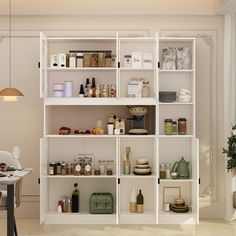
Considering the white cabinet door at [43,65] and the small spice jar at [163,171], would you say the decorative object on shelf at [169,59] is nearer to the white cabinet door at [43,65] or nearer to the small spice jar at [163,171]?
the small spice jar at [163,171]

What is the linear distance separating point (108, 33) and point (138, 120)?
4.10 ft

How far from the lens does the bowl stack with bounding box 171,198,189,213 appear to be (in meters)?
6.36

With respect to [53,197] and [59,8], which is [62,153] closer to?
[53,197]

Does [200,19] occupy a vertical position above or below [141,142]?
above

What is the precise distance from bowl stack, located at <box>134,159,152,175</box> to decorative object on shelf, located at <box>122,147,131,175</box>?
4.1 inches

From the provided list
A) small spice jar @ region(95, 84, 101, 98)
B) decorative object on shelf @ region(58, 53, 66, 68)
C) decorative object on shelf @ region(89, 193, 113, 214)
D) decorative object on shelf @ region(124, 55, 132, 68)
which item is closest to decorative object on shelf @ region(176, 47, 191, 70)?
decorative object on shelf @ region(124, 55, 132, 68)

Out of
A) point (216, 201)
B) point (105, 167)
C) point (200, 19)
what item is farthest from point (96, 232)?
point (200, 19)

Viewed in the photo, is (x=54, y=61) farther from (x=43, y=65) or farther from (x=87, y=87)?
(x=87, y=87)

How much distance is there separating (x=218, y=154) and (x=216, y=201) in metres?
0.63

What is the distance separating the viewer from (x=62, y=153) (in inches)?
257

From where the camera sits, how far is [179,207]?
637 cm

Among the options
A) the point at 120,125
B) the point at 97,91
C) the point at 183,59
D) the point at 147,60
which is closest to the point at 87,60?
the point at 97,91

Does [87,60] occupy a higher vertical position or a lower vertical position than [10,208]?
higher

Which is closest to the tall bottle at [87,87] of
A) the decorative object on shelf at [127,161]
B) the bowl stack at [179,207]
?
the decorative object on shelf at [127,161]
